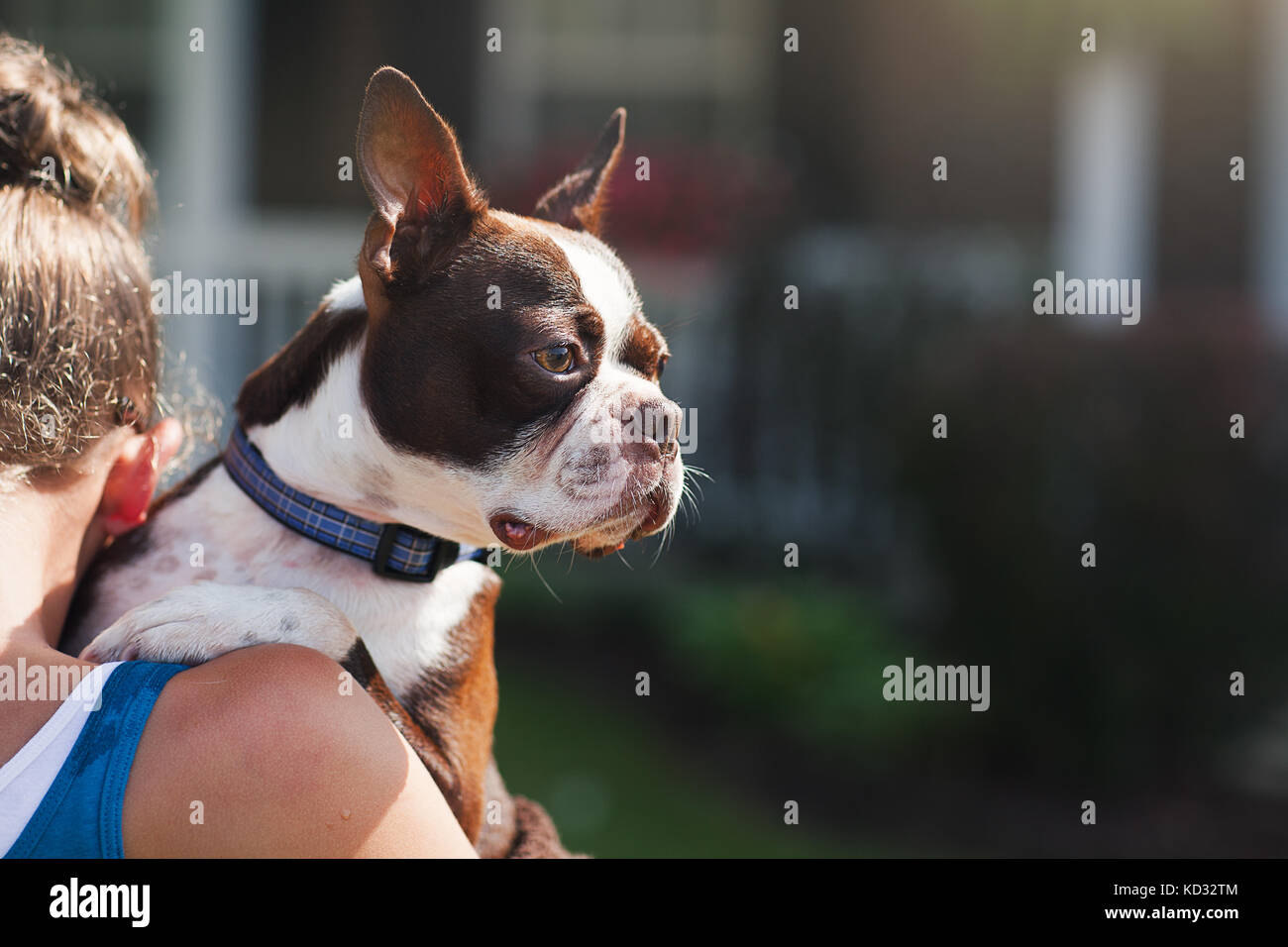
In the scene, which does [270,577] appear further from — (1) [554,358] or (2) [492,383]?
(1) [554,358]

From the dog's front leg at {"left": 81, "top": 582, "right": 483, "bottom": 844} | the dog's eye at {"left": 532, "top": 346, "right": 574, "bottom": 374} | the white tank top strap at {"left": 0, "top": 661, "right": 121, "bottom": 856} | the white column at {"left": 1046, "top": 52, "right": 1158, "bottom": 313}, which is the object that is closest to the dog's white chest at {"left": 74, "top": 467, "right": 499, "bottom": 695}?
the dog's front leg at {"left": 81, "top": 582, "right": 483, "bottom": 844}

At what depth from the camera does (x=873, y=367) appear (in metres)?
6.90

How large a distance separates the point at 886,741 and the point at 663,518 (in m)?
3.79

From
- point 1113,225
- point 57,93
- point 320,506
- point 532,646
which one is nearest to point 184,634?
point 320,506

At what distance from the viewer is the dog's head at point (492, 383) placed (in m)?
2.17

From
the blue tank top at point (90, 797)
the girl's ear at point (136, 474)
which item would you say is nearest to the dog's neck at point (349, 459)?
the girl's ear at point (136, 474)

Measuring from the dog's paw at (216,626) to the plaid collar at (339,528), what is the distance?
200 millimetres

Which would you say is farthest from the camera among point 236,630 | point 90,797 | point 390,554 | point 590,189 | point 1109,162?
point 1109,162

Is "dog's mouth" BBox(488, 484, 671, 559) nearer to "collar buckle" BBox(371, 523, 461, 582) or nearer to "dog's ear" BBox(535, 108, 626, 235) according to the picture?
"collar buckle" BBox(371, 523, 461, 582)

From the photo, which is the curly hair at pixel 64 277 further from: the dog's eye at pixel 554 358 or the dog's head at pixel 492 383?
the dog's eye at pixel 554 358

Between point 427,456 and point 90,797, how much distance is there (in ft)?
2.70

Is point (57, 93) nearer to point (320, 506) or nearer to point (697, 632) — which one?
point (320, 506)

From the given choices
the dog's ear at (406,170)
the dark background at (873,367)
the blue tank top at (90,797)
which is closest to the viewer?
the blue tank top at (90,797)

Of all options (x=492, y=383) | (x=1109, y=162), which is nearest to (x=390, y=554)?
(x=492, y=383)
